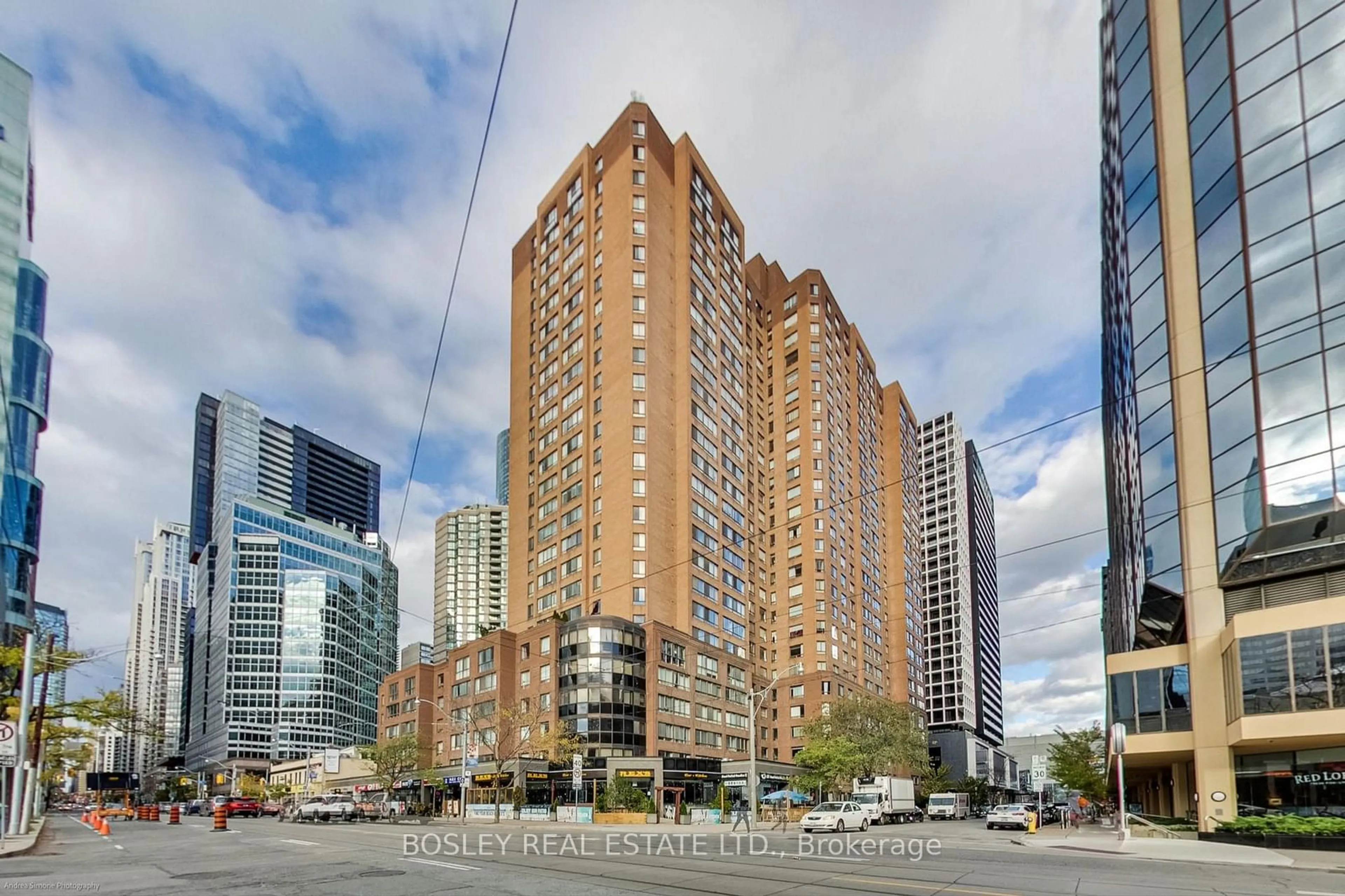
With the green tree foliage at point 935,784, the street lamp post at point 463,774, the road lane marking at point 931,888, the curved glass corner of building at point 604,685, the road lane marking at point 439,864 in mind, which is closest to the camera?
the road lane marking at point 931,888

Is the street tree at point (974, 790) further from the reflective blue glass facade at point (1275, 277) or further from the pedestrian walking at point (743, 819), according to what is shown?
the reflective blue glass facade at point (1275, 277)

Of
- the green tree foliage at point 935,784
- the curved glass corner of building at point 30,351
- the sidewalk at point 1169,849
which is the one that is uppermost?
the curved glass corner of building at point 30,351

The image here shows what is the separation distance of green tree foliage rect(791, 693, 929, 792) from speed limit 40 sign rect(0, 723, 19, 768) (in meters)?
60.5

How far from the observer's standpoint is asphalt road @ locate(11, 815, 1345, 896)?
15469mm

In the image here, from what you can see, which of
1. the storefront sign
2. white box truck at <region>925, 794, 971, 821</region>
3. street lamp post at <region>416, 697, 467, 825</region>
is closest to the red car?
street lamp post at <region>416, 697, 467, 825</region>

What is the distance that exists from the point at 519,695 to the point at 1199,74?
73529 millimetres

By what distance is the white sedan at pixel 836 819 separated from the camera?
4159cm

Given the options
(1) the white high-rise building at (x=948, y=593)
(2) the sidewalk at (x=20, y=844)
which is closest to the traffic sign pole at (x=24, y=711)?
(2) the sidewalk at (x=20, y=844)

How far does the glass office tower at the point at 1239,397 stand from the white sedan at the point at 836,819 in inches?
543

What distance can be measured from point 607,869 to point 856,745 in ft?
207

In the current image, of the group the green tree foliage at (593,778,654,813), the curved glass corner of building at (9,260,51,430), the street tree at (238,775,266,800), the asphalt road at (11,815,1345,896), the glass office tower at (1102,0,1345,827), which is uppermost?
the curved glass corner of building at (9,260,51,430)

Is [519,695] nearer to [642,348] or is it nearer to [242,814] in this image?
[242,814]

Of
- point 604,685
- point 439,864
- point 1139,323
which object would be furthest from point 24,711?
point 1139,323

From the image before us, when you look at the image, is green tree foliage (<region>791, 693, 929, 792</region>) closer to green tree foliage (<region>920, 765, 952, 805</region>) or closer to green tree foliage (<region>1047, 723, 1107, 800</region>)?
green tree foliage (<region>1047, 723, 1107, 800</region>)
